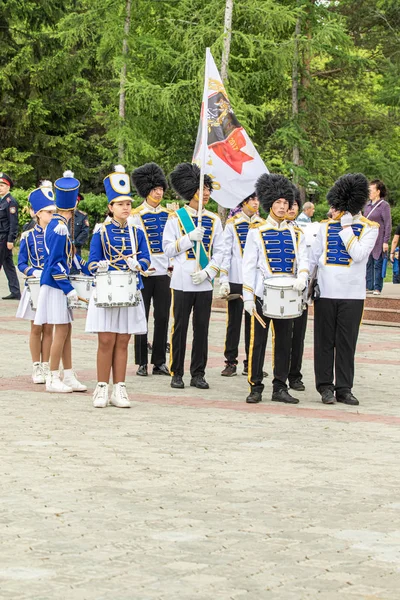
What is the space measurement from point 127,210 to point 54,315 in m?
1.24

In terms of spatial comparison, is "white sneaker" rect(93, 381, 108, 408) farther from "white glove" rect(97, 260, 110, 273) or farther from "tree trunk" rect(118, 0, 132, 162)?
"tree trunk" rect(118, 0, 132, 162)

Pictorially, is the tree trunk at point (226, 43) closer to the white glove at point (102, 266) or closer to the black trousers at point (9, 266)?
the black trousers at point (9, 266)

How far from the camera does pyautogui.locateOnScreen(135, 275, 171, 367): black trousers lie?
12.8m

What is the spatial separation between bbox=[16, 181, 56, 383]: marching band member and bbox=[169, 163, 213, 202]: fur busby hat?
126 cm

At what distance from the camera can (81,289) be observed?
36.0ft

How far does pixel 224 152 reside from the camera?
12.9 meters

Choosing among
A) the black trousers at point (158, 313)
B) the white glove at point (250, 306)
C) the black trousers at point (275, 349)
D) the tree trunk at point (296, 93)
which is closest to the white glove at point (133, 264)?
the white glove at point (250, 306)

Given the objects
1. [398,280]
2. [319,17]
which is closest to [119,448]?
[398,280]

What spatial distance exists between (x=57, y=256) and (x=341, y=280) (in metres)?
2.48

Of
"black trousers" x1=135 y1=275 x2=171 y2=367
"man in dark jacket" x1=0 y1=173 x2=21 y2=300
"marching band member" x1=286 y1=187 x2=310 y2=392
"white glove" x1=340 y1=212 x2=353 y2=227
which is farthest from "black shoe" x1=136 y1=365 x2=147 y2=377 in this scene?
"man in dark jacket" x1=0 y1=173 x2=21 y2=300

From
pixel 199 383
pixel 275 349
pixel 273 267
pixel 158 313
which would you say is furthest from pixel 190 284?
pixel 275 349

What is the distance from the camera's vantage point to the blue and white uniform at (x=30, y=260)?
11.9 meters

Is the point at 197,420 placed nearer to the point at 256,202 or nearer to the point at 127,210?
the point at 127,210

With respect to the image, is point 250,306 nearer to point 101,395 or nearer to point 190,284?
point 190,284
